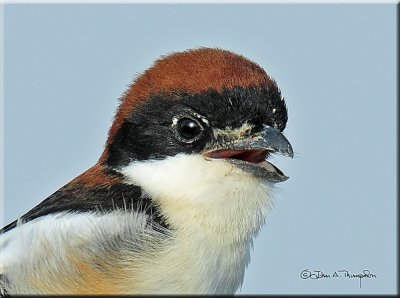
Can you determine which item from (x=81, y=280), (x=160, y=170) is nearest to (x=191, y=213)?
(x=160, y=170)

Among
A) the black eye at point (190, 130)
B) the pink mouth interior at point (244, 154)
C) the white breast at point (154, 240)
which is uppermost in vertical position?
the black eye at point (190, 130)

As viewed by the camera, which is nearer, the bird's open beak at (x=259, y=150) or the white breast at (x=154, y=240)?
the white breast at (x=154, y=240)

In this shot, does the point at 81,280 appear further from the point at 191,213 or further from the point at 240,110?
the point at 240,110

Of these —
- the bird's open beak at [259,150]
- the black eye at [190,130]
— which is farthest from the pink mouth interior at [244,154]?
the black eye at [190,130]

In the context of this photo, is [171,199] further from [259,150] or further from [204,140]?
[259,150]

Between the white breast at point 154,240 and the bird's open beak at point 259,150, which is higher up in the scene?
the bird's open beak at point 259,150

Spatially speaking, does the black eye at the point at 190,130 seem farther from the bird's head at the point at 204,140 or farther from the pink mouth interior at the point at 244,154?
the pink mouth interior at the point at 244,154

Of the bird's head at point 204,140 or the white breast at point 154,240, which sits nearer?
the white breast at point 154,240
